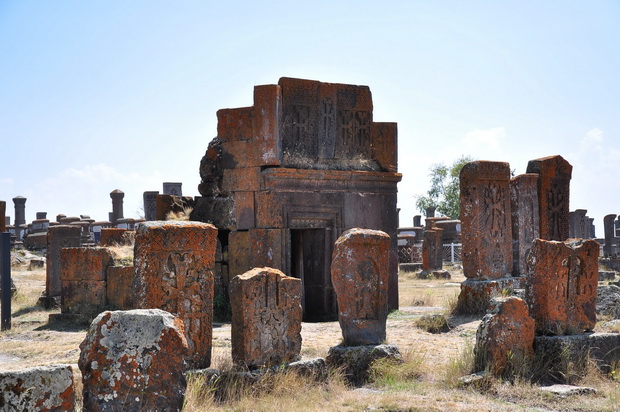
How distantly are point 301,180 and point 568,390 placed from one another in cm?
696

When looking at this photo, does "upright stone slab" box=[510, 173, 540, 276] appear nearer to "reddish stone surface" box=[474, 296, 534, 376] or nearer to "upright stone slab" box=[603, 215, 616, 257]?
"reddish stone surface" box=[474, 296, 534, 376]

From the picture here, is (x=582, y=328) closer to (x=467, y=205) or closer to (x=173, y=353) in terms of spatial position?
(x=467, y=205)

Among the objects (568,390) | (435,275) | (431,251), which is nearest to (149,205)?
(431,251)

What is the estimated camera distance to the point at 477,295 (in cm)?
1149

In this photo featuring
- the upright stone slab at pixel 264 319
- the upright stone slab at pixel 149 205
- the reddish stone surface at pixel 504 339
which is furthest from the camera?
the upright stone slab at pixel 149 205

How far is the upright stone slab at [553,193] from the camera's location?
12641mm

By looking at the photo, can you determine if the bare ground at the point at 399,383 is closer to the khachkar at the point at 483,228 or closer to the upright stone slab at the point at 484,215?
the khachkar at the point at 483,228

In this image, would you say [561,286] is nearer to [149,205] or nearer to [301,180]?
[301,180]

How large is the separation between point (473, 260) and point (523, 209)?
4.76ft

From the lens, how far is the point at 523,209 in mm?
12516

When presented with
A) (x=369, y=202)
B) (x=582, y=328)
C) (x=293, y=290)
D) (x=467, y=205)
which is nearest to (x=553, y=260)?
(x=582, y=328)

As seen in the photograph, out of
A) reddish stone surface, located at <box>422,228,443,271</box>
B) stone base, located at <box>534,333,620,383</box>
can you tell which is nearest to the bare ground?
stone base, located at <box>534,333,620,383</box>

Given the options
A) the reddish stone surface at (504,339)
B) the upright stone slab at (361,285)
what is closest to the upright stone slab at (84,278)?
the upright stone slab at (361,285)

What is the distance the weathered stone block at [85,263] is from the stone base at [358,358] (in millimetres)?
6826
